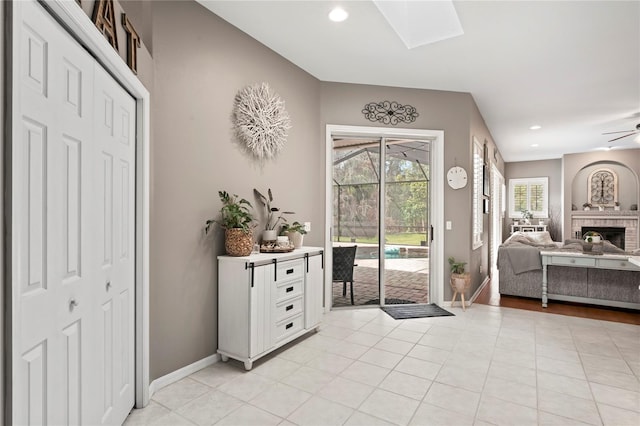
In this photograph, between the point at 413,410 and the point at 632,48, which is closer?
the point at 413,410

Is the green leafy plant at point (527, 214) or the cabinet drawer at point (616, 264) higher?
the green leafy plant at point (527, 214)

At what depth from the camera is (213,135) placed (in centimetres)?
286

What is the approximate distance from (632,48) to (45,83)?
15.6ft

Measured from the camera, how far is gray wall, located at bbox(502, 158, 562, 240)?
1000 cm

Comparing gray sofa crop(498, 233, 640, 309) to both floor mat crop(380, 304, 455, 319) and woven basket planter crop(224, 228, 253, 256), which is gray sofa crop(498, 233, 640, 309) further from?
woven basket planter crop(224, 228, 253, 256)

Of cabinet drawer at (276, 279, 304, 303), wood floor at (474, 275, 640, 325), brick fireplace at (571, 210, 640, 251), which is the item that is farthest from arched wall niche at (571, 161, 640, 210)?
cabinet drawer at (276, 279, 304, 303)

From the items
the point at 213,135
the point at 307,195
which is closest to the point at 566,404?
the point at 307,195

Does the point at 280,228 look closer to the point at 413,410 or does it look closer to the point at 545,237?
the point at 413,410

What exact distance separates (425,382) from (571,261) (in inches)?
128

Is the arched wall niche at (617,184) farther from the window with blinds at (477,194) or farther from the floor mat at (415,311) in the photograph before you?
the floor mat at (415,311)

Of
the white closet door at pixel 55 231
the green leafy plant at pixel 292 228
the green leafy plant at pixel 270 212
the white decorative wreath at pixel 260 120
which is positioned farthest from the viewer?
the green leafy plant at pixel 292 228

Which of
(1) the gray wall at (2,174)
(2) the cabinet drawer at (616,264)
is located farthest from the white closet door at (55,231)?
(2) the cabinet drawer at (616,264)

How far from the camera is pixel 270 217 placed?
351cm

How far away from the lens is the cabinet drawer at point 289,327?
3007 millimetres
